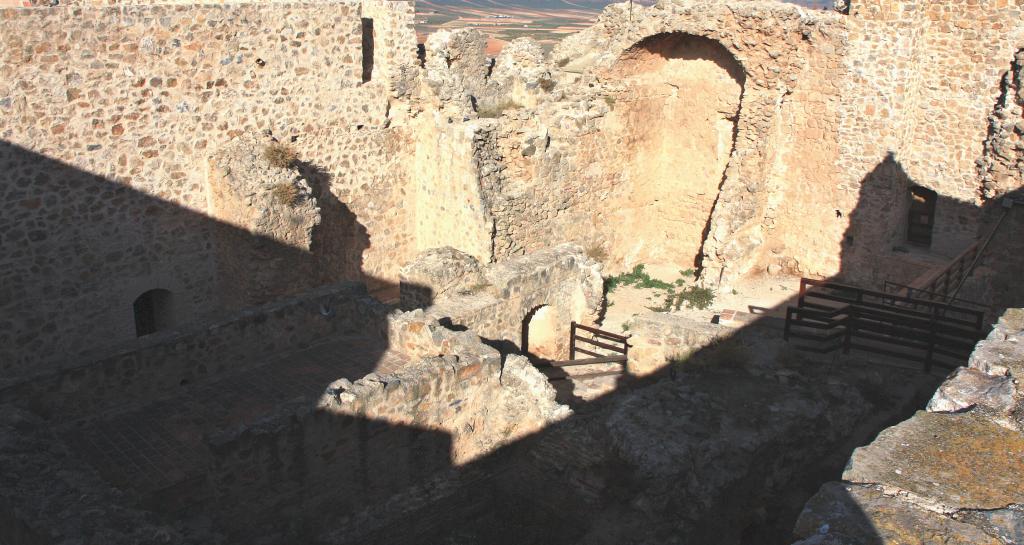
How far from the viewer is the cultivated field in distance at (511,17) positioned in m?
43.5

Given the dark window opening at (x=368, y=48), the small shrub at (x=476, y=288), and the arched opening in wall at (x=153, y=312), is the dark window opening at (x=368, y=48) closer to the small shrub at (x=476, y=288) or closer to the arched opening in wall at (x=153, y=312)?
the arched opening in wall at (x=153, y=312)

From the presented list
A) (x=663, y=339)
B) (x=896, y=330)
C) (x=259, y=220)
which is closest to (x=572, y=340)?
(x=663, y=339)

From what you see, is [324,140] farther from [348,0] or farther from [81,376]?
[81,376]

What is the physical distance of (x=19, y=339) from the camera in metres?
10.8

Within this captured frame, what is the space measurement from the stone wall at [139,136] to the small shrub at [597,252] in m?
3.93

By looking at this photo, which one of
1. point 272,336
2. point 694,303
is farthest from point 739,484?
point 694,303

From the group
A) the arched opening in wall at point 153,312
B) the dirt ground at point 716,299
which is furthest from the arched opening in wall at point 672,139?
the arched opening in wall at point 153,312

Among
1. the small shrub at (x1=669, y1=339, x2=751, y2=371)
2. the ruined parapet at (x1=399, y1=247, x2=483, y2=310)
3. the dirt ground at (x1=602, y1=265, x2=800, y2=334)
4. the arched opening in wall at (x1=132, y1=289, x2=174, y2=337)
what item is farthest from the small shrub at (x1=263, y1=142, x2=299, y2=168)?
the small shrub at (x1=669, y1=339, x2=751, y2=371)

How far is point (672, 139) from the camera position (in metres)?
16.0

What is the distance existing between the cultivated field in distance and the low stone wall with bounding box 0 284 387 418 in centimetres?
2620

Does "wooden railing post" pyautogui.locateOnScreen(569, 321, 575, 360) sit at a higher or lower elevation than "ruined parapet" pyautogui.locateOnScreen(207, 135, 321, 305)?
lower

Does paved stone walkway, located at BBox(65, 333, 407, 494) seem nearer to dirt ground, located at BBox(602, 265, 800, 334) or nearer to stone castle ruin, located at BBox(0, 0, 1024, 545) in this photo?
stone castle ruin, located at BBox(0, 0, 1024, 545)

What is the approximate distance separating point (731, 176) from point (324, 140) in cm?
604

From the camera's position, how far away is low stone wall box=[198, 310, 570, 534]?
7.17 m
